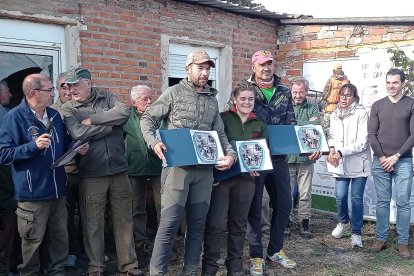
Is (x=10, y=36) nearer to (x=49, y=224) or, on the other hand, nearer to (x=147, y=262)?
(x=49, y=224)

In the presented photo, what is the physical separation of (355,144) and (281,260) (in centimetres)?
160

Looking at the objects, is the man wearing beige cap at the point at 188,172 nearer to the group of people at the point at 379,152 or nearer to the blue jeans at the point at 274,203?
the blue jeans at the point at 274,203

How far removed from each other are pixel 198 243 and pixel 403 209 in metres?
2.51

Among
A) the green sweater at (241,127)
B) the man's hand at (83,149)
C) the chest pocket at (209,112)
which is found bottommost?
the man's hand at (83,149)

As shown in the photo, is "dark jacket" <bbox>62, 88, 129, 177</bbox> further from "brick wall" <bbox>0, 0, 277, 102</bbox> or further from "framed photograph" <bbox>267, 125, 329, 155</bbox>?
"brick wall" <bbox>0, 0, 277, 102</bbox>

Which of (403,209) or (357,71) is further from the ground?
(357,71)

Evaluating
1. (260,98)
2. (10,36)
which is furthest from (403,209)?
(10,36)

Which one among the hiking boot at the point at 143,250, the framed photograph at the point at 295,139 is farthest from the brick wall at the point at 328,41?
the hiking boot at the point at 143,250

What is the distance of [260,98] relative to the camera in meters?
4.35

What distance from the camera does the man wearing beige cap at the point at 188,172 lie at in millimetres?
3768

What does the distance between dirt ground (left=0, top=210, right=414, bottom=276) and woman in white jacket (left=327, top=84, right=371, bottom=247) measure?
0.94 feet

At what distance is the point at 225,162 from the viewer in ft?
12.5

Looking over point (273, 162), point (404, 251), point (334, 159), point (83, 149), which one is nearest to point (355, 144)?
point (334, 159)

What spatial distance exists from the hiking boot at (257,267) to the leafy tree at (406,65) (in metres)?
3.04
